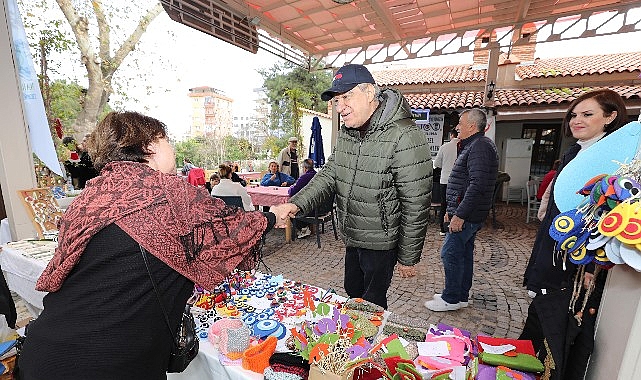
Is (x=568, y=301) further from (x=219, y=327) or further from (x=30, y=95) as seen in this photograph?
(x=30, y=95)

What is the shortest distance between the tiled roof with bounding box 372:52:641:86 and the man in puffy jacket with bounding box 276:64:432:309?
9460mm

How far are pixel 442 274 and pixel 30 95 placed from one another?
5591 mm

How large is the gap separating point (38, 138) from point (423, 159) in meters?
4.18

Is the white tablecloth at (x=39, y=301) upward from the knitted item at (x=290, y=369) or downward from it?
downward

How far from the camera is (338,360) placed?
110 cm

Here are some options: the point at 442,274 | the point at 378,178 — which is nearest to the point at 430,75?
the point at 442,274

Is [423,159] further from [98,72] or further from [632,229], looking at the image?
[98,72]

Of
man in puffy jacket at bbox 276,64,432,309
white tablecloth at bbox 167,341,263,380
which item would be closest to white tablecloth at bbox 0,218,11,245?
white tablecloth at bbox 167,341,263,380

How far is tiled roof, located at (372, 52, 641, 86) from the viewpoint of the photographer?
873 centimetres

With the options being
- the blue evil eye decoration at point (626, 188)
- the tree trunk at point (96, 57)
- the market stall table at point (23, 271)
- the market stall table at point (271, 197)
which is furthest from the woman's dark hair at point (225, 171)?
the tree trunk at point (96, 57)

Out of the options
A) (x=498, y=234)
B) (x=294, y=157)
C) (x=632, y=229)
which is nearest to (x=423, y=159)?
(x=632, y=229)

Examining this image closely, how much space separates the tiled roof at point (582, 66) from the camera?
8512 millimetres

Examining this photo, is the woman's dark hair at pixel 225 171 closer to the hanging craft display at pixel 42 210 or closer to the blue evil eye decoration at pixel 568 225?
the hanging craft display at pixel 42 210

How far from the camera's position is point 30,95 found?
335cm
